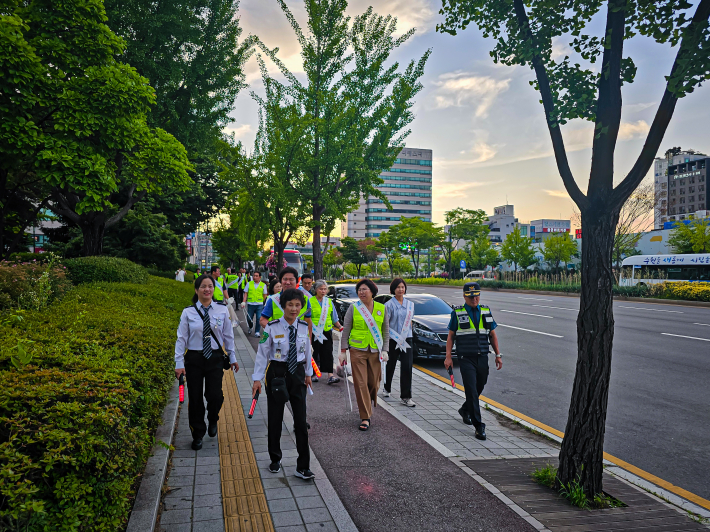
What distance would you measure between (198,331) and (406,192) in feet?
464

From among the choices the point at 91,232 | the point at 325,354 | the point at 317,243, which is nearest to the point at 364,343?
the point at 325,354

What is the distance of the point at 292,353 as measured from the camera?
4.51m

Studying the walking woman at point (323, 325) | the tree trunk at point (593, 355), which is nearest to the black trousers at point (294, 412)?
the tree trunk at point (593, 355)

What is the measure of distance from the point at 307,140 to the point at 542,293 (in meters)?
27.9

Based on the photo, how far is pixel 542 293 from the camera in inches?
1453

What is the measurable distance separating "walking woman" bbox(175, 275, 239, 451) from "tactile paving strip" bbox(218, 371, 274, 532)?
0.37 m

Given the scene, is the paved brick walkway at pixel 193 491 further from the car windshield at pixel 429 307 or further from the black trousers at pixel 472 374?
the car windshield at pixel 429 307

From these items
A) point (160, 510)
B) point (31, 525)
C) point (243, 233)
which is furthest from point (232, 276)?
point (31, 525)

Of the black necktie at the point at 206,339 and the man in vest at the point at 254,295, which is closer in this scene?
the black necktie at the point at 206,339

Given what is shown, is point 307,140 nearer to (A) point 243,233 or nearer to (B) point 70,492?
(A) point 243,233

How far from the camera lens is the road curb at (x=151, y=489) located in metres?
3.21

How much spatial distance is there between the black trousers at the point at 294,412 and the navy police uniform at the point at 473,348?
217cm

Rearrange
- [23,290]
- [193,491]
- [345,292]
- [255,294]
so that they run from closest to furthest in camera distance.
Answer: [193,491] < [23,290] < [255,294] < [345,292]

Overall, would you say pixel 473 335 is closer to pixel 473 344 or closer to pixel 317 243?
pixel 473 344
